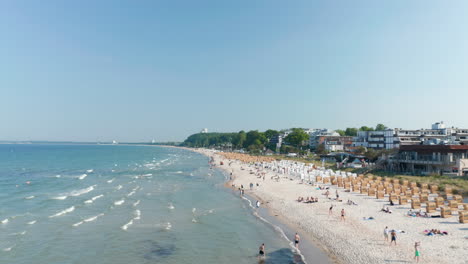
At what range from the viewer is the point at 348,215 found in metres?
29.0

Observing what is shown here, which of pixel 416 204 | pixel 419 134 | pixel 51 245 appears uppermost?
pixel 419 134

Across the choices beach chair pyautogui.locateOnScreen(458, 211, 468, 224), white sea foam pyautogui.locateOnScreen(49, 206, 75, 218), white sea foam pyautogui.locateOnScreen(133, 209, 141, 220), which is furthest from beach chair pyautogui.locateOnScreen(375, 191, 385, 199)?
white sea foam pyautogui.locateOnScreen(49, 206, 75, 218)

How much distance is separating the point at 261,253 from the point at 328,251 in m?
4.32

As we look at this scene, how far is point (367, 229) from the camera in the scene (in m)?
24.7

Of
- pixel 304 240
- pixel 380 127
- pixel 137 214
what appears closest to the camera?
pixel 304 240

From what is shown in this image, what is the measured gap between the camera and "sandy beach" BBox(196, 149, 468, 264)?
63.3ft

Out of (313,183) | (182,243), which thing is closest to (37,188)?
(182,243)

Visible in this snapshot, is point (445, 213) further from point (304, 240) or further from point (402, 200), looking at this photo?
point (304, 240)

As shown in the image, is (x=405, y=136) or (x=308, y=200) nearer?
(x=308, y=200)

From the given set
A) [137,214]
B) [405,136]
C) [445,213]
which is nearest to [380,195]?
[445,213]

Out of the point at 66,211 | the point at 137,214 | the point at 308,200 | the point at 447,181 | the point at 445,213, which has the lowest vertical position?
the point at 66,211

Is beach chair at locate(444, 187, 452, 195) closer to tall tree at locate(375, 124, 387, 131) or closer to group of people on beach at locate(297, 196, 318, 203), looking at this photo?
group of people on beach at locate(297, 196, 318, 203)

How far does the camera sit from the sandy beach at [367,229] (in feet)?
63.3

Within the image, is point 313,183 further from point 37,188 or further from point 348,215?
point 37,188
